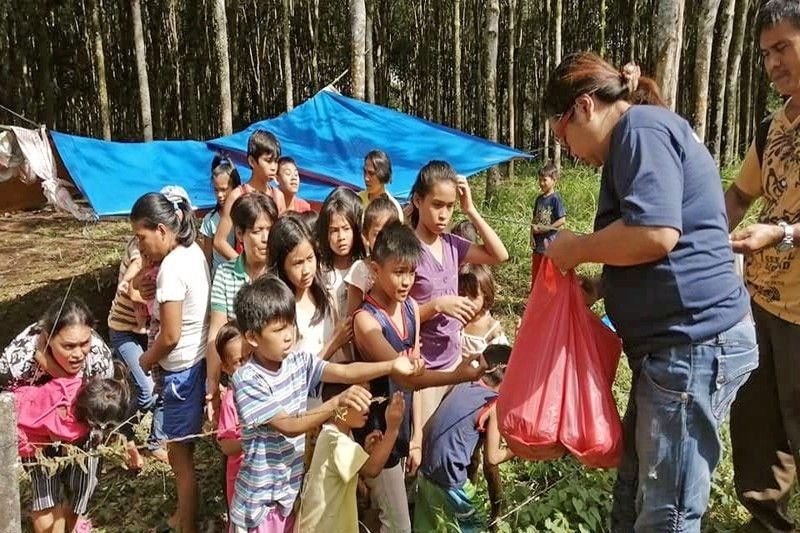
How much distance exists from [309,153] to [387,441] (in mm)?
4371

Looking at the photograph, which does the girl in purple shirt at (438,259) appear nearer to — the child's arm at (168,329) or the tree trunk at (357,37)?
the child's arm at (168,329)

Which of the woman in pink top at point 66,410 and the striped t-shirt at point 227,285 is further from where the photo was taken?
the striped t-shirt at point 227,285

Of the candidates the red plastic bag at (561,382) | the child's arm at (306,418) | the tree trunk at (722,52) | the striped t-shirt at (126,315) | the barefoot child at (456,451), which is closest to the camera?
the red plastic bag at (561,382)

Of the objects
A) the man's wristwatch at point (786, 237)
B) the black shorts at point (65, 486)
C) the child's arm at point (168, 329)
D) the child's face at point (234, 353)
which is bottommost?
the black shorts at point (65, 486)

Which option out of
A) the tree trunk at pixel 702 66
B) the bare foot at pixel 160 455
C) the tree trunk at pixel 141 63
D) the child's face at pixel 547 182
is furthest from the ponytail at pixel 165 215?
the tree trunk at pixel 141 63

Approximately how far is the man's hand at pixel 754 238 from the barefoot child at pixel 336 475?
100cm

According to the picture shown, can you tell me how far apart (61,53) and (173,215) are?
15.6 meters

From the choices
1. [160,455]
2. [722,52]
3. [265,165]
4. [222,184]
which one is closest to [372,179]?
[265,165]

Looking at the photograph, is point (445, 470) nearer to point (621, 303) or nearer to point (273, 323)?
point (273, 323)

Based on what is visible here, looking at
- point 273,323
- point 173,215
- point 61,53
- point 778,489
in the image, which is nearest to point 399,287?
point 273,323

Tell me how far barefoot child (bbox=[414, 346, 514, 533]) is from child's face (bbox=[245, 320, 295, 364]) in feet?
2.11

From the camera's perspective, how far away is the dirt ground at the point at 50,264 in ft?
19.3

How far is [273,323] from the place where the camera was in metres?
1.96

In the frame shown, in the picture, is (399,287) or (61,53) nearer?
(399,287)
